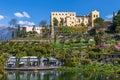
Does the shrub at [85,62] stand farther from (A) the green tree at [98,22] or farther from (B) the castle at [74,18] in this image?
(B) the castle at [74,18]

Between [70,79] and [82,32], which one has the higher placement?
[82,32]

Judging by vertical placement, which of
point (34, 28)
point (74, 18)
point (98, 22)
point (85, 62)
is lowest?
point (85, 62)

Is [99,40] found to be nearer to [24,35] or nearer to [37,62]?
[37,62]

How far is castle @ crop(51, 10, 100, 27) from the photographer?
100438mm

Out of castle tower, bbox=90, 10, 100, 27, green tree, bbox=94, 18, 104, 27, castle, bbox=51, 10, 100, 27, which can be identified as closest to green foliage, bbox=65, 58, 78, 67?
green tree, bbox=94, 18, 104, 27

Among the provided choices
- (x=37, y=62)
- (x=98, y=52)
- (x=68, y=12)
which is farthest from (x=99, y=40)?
(x=68, y=12)

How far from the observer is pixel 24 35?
9444 centimetres

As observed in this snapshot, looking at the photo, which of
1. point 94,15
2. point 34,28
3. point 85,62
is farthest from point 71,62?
point 94,15

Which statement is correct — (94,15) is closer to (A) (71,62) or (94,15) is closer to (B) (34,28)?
(B) (34,28)

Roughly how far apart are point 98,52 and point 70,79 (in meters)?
23.7

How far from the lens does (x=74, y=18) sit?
10188cm

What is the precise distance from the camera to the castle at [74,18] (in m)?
100

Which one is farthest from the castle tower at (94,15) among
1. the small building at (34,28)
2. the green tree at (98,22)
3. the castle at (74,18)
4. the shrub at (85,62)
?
the shrub at (85,62)

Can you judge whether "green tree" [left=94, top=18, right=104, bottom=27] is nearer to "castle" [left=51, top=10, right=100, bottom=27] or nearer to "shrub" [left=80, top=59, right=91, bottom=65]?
"castle" [left=51, top=10, right=100, bottom=27]
